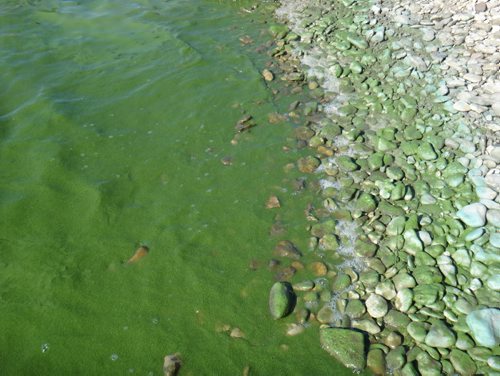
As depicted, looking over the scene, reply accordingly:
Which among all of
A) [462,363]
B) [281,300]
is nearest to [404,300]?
[462,363]

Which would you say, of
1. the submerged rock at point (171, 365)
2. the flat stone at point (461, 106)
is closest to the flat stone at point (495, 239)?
the flat stone at point (461, 106)

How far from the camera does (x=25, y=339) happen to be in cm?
407

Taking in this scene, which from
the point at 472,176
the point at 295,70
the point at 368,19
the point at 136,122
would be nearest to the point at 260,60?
the point at 295,70

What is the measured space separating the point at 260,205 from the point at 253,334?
1798mm

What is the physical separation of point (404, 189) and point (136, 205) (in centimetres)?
335

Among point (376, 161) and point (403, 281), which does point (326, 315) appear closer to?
point (403, 281)

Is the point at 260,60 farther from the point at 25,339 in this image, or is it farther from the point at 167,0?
the point at 25,339

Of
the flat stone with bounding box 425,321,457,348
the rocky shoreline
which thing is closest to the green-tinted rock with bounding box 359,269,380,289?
the rocky shoreline

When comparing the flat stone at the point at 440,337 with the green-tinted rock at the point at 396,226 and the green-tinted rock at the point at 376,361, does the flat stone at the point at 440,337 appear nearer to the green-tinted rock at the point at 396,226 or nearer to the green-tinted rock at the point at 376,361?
the green-tinted rock at the point at 376,361

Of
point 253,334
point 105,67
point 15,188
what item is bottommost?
point 253,334

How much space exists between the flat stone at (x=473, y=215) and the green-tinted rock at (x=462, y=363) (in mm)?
1530

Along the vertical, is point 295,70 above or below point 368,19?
below

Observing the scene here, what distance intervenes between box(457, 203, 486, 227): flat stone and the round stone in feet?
4.55

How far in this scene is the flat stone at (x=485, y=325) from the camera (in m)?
3.75
